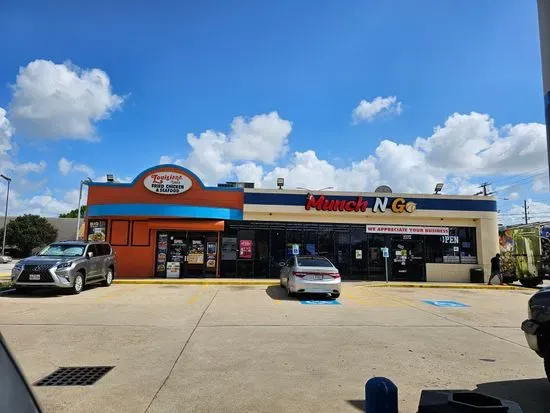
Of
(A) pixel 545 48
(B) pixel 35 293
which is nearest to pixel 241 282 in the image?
(B) pixel 35 293

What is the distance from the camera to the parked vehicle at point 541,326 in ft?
18.2

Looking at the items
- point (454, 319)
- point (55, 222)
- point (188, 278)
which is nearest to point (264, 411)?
point (454, 319)

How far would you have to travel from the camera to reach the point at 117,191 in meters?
23.2

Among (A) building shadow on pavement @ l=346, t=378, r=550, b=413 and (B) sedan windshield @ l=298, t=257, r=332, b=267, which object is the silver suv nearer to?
(B) sedan windshield @ l=298, t=257, r=332, b=267

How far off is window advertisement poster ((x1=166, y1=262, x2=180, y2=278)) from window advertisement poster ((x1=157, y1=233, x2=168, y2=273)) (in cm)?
37

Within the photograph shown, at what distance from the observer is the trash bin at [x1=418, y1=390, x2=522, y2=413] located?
2.55 metres

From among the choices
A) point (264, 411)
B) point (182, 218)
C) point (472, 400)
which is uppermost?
point (182, 218)

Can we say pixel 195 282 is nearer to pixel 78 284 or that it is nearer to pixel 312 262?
pixel 78 284

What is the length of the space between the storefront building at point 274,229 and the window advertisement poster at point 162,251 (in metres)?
0.05

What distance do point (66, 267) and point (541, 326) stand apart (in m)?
14.0

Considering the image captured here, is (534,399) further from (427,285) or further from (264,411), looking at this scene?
(427,285)

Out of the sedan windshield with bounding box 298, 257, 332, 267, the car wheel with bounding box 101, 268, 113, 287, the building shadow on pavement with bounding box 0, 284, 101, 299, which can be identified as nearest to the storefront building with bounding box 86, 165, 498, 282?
the car wheel with bounding box 101, 268, 113, 287

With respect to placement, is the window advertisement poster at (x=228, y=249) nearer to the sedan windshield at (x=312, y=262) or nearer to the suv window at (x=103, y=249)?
the suv window at (x=103, y=249)

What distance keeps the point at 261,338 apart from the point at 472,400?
633 cm
